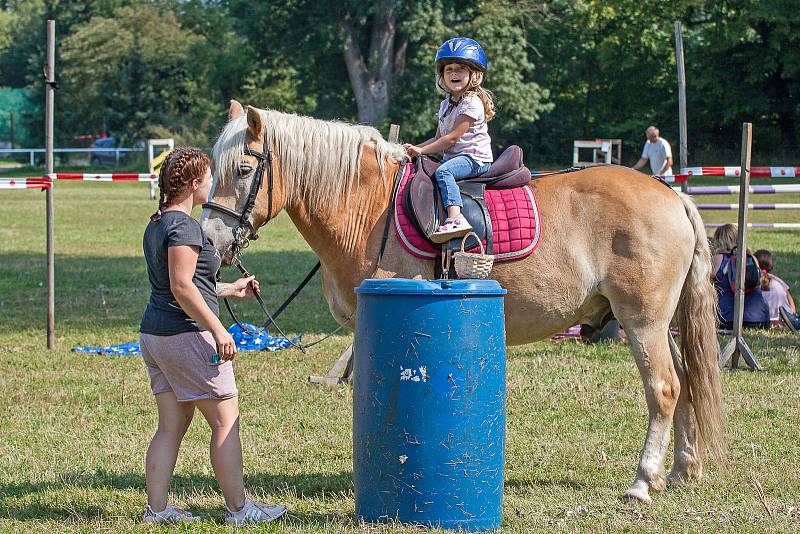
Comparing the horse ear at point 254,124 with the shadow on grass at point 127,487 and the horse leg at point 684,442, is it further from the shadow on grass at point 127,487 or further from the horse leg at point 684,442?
the horse leg at point 684,442

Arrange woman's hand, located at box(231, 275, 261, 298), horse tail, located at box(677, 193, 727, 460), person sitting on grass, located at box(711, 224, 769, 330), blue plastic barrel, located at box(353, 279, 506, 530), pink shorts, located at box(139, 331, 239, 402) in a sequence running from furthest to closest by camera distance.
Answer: person sitting on grass, located at box(711, 224, 769, 330) → horse tail, located at box(677, 193, 727, 460) → woman's hand, located at box(231, 275, 261, 298) → pink shorts, located at box(139, 331, 239, 402) → blue plastic barrel, located at box(353, 279, 506, 530)

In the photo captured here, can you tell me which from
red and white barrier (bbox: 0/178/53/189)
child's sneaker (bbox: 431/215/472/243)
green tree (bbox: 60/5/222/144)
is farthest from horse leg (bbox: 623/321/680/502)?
green tree (bbox: 60/5/222/144)

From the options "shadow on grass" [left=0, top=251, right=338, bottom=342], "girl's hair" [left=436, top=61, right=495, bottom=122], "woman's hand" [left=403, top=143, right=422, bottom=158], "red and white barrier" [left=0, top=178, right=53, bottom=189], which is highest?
"girl's hair" [left=436, top=61, right=495, bottom=122]

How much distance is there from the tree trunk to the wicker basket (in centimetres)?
3814

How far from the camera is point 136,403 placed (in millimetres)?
8305

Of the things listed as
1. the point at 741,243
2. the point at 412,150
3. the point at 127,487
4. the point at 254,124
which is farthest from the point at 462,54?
the point at 741,243

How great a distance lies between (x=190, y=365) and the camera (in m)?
5.05

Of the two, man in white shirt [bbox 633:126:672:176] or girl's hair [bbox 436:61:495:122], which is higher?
man in white shirt [bbox 633:126:672:176]

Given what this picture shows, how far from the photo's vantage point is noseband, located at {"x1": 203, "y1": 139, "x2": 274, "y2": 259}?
5613mm

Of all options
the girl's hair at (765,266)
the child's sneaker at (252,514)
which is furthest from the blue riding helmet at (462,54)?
the girl's hair at (765,266)

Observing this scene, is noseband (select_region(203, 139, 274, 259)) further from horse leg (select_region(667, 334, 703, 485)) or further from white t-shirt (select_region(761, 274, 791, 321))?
white t-shirt (select_region(761, 274, 791, 321))

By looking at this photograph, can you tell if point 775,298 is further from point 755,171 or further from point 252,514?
point 252,514

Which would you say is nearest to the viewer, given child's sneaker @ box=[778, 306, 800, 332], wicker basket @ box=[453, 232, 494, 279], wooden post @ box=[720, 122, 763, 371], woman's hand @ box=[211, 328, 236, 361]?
woman's hand @ box=[211, 328, 236, 361]

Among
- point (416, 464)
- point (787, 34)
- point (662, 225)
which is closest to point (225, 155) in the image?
point (416, 464)
